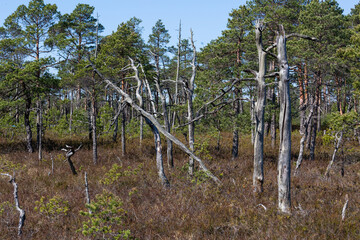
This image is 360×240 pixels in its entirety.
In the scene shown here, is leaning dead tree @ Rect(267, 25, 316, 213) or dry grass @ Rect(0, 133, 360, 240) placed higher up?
leaning dead tree @ Rect(267, 25, 316, 213)

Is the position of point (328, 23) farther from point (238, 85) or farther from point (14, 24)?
point (14, 24)

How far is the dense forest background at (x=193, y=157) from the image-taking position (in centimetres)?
598

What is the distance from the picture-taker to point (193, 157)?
7.91 m

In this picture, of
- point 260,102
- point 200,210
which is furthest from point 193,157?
point 260,102

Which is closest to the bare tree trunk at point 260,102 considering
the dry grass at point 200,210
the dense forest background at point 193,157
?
the dense forest background at point 193,157

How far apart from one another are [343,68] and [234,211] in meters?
15.0

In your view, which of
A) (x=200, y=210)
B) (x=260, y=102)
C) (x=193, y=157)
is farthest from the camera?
(x=193, y=157)

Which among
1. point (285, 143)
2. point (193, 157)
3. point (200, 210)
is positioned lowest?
point (200, 210)

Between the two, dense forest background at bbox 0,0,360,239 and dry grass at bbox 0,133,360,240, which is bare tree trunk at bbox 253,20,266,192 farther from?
dry grass at bbox 0,133,360,240

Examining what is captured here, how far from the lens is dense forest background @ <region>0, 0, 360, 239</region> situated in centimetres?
598

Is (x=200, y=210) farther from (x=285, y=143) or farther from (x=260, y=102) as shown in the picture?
(x=260, y=102)

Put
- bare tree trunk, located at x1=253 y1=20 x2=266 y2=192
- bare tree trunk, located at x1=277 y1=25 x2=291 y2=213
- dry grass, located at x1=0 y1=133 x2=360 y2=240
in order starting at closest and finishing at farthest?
dry grass, located at x1=0 y1=133 x2=360 y2=240 < bare tree trunk, located at x1=277 y1=25 x2=291 y2=213 < bare tree trunk, located at x1=253 y1=20 x2=266 y2=192

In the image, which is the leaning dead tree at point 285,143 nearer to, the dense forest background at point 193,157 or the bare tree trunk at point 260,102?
the dense forest background at point 193,157

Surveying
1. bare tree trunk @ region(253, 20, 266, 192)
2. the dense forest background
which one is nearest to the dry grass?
the dense forest background
